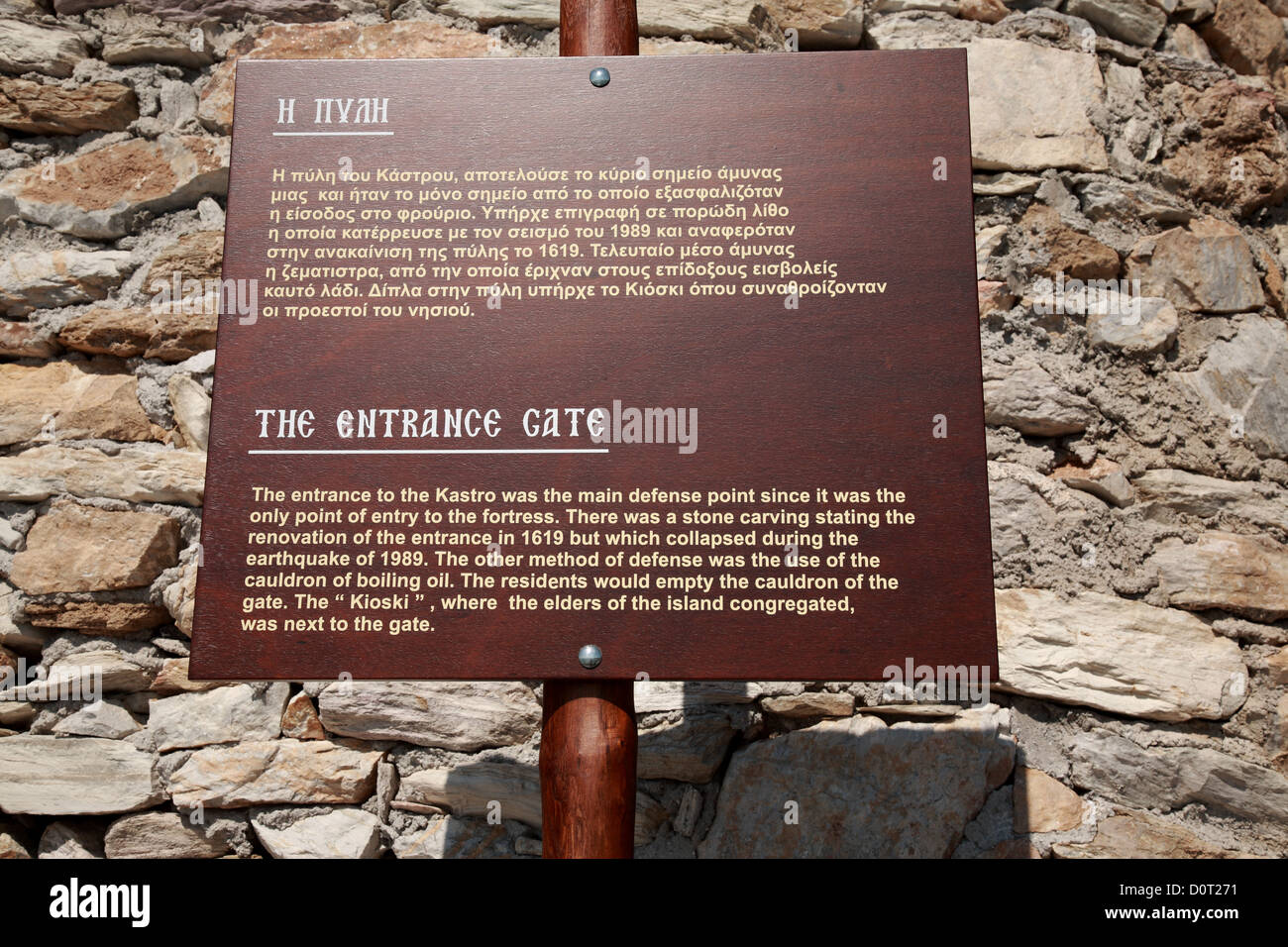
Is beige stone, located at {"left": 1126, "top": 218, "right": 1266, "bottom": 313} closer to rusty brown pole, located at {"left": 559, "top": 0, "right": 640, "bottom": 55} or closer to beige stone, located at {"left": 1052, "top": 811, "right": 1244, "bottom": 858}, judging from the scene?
beige stone, located at {"left": 1052, "top": 811, "right": 1244, "bottom": 858}

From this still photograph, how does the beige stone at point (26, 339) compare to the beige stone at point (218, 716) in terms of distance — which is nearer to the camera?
the beige stone at point (218, 716)

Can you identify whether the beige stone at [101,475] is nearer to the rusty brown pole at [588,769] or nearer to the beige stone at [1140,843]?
the rusty brown pole at [588,769]

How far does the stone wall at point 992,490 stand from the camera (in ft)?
7.68

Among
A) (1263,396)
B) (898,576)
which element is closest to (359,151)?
(898,576)

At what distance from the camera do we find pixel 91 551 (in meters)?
2.48

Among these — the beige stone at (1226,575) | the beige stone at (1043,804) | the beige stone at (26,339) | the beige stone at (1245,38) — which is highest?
the beige stone at (1245,38)

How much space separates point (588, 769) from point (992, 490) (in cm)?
139

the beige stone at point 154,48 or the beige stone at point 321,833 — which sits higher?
the beige stone at point 154,48

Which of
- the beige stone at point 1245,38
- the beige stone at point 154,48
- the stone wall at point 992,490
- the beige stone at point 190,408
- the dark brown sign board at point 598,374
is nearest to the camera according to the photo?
the dark brown sign board at point 598,374

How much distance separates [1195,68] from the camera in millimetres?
2836

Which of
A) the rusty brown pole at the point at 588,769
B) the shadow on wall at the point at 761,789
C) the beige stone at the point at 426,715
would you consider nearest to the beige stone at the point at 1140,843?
the shadow on wall at the point at 761,789

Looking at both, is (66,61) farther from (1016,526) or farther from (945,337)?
(1016,526)

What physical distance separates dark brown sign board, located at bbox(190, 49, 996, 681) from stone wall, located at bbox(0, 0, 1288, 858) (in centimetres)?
85
